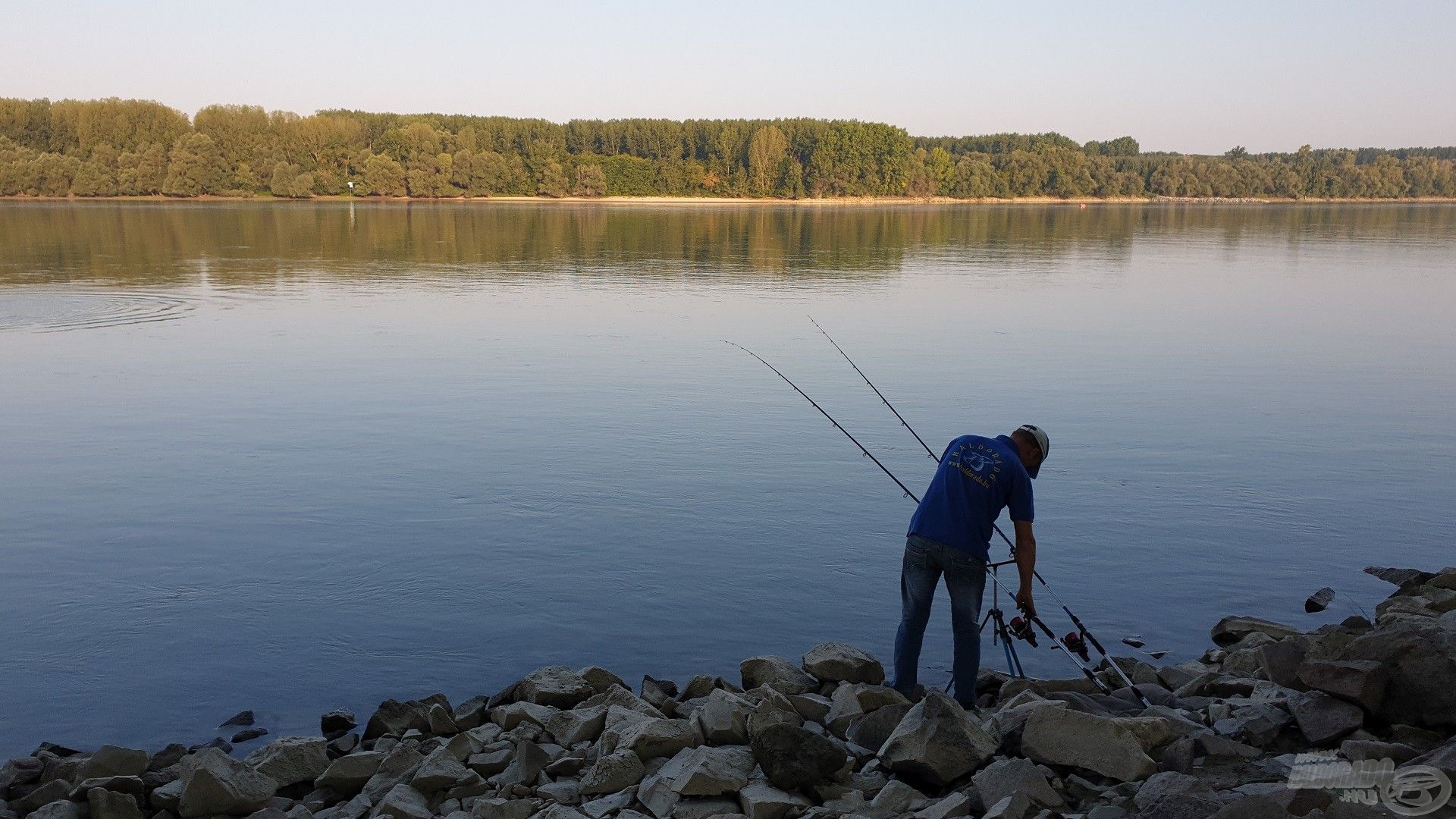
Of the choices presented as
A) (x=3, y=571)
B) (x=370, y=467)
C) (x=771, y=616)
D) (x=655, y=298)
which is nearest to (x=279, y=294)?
(x=655, y=298)

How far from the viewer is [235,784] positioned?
6.21 metres

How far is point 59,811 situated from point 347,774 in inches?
59.6

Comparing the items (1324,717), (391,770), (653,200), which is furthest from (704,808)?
(653,200)

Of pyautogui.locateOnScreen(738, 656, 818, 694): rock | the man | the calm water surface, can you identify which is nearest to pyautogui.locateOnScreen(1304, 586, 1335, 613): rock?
the calm water surface

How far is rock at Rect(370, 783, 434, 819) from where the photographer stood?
5941 millimetres

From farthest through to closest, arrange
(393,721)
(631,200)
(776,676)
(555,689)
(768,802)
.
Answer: (631,200) → (776,676) → (555,689) → (393,721) → (768,802)

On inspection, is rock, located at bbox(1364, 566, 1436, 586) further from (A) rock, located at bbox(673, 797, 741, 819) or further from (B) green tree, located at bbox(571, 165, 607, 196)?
(B) green tree, located at bbox(571, 165, 607, 196)

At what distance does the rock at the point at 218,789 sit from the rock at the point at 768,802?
2818 millimetres

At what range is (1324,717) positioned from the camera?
A: 6.01m

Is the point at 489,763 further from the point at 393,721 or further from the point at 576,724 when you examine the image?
the point at 393,721

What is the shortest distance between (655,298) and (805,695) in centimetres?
2559

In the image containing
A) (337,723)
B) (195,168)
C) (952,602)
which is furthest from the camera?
(195,168)

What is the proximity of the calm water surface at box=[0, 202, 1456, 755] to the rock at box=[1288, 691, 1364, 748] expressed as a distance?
2.58 meters

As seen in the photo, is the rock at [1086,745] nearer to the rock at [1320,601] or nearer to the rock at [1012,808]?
the rock at [1012,808]
